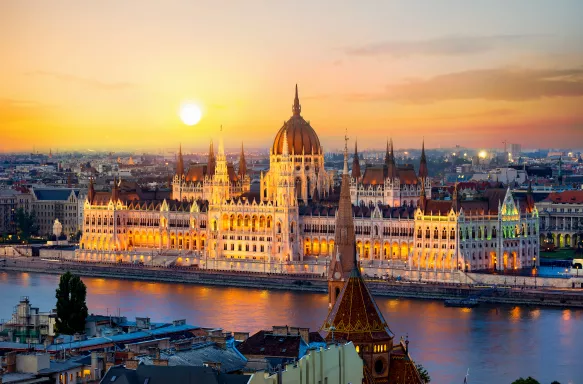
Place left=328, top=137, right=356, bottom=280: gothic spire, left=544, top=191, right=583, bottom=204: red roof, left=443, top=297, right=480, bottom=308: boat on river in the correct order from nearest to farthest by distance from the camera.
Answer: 1. left=328, top=137, right=356, bottom=280: gothic spire
2. left=443, top=297, right=480, bottom=308: boat on river
3. left=544, top=191, right=583, bottom=204: red roof

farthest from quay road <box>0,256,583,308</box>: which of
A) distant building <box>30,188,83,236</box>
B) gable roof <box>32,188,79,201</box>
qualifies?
gable roof <box>32,188,79,201</box>

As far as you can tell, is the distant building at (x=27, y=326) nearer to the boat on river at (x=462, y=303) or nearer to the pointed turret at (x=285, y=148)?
the boat on river at (x=462, y=303)

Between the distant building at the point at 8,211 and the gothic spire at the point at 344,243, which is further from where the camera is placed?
the distant building at the point at 8,211

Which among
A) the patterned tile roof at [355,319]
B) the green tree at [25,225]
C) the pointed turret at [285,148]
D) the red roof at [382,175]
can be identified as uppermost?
the pointed turret at [285,148]

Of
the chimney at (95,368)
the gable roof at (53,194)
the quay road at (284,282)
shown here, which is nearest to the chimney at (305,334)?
the chimney at (95,368)

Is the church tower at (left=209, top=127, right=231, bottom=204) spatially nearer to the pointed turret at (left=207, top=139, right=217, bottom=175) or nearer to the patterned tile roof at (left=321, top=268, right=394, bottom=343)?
the pointed turret at (left=207, top=139, right=217, bottom=175)
